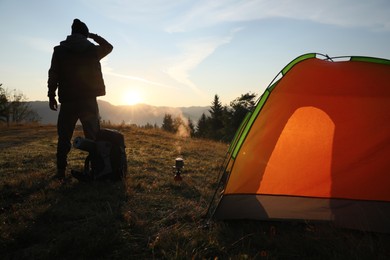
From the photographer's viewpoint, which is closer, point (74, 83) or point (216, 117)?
point (74, 83)

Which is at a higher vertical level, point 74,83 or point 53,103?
point 74,83

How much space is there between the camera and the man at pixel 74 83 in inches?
221

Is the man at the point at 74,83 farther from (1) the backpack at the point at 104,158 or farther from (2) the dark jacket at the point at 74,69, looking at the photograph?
(1) the backpack at the point at 104,158

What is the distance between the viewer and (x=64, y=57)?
5598mm

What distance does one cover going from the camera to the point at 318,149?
4391 millimetres

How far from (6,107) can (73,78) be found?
1918 inches

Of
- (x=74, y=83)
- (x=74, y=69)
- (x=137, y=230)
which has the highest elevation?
(x=74, y=69)

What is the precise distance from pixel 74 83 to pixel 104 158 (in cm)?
150

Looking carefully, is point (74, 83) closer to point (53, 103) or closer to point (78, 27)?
point (53, 103)

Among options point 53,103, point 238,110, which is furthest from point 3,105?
point 53,103

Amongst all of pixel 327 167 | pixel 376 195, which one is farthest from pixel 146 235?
pixel 376 195

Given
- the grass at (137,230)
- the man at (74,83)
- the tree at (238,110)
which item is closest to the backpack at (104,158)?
the grass at (137,230)

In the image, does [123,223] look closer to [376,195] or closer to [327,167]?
[327,167]

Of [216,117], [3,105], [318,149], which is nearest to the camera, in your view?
[318,149]
